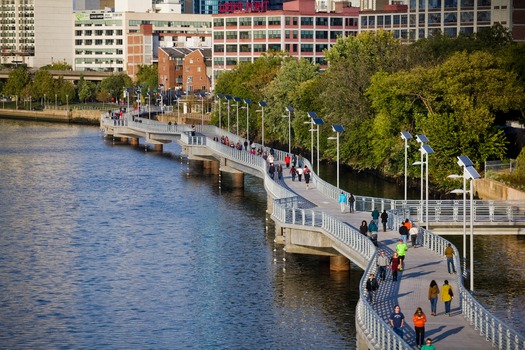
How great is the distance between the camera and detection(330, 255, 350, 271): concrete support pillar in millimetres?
69375

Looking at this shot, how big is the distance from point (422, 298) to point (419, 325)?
7.21m

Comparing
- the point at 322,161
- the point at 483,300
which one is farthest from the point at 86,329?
the point at 322,161

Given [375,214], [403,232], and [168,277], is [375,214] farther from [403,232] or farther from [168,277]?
[168,277]

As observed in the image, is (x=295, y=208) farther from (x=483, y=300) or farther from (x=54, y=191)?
(x=54, y=191)

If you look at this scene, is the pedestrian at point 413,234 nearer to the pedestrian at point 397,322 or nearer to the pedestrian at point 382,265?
the pedestrian at point 382,265

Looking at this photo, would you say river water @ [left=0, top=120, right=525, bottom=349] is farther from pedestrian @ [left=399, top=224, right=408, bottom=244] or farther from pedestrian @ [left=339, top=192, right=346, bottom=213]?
pedestrian @ [left=399, top=224, right=408, bottom=244]

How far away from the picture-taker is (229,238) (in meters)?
84.6

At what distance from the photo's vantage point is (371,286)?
5106cm

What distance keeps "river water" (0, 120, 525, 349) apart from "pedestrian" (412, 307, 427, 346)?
1015cm

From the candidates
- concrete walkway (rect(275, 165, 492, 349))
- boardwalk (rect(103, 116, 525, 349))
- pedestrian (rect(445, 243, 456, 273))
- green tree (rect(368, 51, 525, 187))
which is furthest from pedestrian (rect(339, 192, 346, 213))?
green tree (rect(368, 51, 525, 187))

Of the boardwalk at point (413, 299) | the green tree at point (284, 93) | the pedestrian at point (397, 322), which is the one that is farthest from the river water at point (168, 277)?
the green tree at point (284, 93)

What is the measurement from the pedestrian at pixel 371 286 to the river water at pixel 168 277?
4.45 metres

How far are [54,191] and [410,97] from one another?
34693 millimetres

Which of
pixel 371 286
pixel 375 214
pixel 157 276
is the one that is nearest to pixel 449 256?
pixel 371 286
